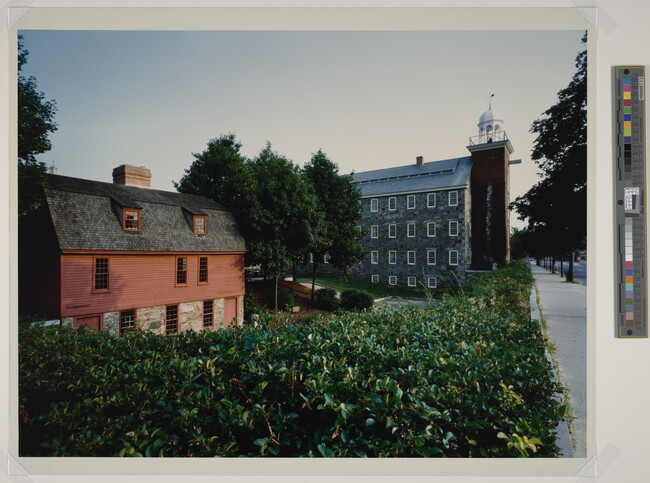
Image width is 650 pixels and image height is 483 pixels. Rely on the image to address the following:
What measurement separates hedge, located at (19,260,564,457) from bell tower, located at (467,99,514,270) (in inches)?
174

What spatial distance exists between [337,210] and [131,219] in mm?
8422

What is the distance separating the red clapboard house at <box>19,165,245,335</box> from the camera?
8.20 ft

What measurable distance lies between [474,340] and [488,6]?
2.63 m

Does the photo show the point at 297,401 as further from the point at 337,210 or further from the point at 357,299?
the point at 337,210

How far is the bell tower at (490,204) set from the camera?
5.25 m

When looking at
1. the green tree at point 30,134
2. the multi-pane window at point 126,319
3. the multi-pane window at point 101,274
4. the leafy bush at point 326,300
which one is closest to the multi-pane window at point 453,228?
the leafy bush at point 326,300

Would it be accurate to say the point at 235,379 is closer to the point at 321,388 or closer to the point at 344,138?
the point at 321,388

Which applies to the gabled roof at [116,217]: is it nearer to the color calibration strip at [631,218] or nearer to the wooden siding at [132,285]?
the wooden siding at [132,285]

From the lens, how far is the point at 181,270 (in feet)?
15.5

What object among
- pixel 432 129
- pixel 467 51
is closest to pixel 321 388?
pixel 432 129

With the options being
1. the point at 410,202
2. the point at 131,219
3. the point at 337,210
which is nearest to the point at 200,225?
the point at 131,219

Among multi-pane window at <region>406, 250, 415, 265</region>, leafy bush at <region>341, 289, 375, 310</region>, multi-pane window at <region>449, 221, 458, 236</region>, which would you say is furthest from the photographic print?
multi-pane window at <region>449, 221, 458, 236</region>

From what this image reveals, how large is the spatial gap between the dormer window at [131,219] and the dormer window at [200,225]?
141 centimetres

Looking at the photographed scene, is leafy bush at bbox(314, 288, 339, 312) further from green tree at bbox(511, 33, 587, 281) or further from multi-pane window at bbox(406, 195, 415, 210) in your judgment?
green tree at bbox(511, 33, 587, 281)
